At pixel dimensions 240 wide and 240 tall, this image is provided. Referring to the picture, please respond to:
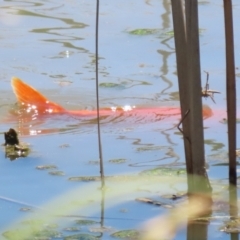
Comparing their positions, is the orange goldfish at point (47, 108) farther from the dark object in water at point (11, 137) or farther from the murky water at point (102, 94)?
the dark object in water at point (11, 137)

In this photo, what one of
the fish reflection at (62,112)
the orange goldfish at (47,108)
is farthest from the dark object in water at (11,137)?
the orange goldfish at (47,108)

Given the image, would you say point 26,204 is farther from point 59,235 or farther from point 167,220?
point 167,220

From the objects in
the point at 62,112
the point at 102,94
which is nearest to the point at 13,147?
the point at 62,112

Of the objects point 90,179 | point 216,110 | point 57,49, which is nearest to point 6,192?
point 90,179

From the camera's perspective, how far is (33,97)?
3.37m

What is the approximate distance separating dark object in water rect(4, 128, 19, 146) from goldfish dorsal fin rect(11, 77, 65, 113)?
541 mm

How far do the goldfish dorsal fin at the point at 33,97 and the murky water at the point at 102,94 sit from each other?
69 mm

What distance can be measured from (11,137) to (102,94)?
81 cm

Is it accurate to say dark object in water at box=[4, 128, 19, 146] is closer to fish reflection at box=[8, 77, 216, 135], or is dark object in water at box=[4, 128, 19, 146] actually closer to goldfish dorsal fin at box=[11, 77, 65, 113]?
fish reflection at box=[8, 77, 216, 135]

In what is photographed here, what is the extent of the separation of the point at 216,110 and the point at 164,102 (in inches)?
9.9

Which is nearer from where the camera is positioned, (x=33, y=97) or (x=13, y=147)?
(x=13, y=147)

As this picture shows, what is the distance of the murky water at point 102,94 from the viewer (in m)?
2.41

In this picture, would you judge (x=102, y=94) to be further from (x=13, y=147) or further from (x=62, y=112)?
(x=13, y=147)

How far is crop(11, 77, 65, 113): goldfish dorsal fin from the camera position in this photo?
3350mm
